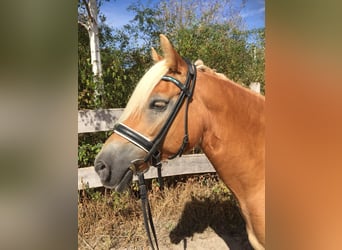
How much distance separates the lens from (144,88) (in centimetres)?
88

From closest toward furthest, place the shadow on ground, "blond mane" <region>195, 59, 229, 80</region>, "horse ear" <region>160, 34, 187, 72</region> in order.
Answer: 1. "horse ear" <region>160, 34, 187, 72</region>
2. "blond mane" <region>195, 59, 229, 80</region>
3. the shadow on ground

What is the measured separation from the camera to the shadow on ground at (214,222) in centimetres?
118

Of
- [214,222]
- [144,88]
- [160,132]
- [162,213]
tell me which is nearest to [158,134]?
[160,132]

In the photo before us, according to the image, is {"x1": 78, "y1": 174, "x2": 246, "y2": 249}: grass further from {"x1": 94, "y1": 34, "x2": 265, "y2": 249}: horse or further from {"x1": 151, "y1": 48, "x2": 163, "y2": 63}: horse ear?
{"x1": 151, "y1": 48, "x2": 163, "y2": 63}: horse ear

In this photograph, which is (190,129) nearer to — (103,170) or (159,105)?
(159,105)

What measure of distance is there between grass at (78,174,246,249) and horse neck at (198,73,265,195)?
0.24 m

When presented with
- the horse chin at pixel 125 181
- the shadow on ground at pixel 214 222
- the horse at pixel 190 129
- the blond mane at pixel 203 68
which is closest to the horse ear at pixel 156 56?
the horse at pixel 190 129

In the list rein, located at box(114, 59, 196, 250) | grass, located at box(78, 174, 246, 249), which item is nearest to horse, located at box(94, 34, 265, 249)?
rein, located at box(114, 59, 196, 250)

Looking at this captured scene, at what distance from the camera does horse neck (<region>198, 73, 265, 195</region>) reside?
0.96 meters
